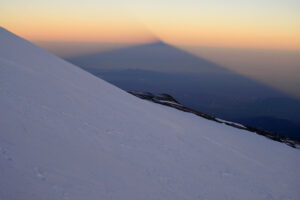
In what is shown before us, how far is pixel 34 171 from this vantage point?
527 cm

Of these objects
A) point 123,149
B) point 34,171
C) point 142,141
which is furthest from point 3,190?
point 142,141

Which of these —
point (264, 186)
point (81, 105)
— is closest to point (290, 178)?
point (264, 186)

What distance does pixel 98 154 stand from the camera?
7156 mm

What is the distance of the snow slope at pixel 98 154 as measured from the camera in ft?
17.8

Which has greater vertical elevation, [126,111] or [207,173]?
[126,111]

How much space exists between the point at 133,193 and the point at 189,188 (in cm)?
203

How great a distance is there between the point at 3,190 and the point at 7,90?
5199 mm

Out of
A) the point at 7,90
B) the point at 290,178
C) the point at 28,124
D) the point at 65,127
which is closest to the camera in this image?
the point at 28,124

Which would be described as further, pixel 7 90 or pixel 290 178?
pixel 290 178

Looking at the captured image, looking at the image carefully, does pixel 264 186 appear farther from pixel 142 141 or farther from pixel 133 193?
pixel 133 193

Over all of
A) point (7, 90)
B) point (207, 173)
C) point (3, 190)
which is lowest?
point (3, 190)

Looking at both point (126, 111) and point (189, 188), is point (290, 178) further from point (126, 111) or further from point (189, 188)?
point (126, 111)

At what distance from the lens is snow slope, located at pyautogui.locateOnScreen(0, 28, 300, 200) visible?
17.8 ft

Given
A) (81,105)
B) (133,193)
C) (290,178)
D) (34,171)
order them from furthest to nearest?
(290,178) → (81,105) → (133,193) → (34,171)
